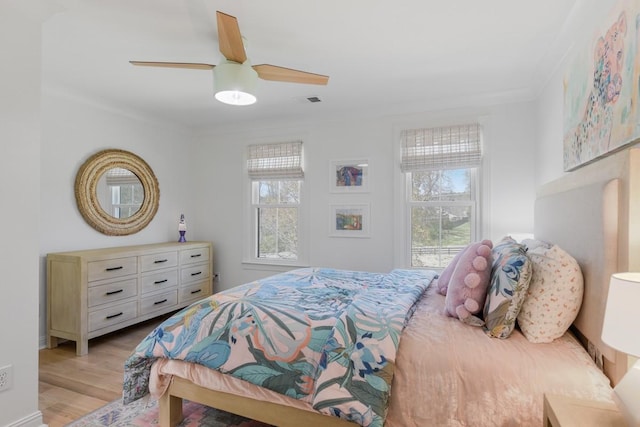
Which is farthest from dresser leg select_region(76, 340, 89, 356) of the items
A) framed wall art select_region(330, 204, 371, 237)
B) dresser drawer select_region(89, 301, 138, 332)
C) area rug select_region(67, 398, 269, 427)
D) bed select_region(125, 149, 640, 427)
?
framed wall art select_region(330, 204, 371, 237)

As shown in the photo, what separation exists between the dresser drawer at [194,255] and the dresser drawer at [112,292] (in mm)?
654

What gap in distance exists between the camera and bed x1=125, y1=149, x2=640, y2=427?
1.30m

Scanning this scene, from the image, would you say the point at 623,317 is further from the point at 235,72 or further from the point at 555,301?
the point at 235,72

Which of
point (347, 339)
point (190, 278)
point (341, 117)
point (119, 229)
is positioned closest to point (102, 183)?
point (119, 229)

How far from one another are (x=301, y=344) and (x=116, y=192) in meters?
3.23

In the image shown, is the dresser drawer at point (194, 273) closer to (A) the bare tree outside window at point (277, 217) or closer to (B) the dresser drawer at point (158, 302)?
(B) the dresser drawer at point (158, 302)

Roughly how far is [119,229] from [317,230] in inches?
88.6

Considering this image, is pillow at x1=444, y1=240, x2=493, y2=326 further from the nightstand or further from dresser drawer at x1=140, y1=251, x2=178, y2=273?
dresser drawer at x1=140, y1=251, x2=178, y2=273

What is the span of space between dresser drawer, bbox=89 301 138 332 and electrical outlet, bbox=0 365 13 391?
131 centimetres

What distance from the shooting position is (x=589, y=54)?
1894 millimetres

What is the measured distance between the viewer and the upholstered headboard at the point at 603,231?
4.09 ft

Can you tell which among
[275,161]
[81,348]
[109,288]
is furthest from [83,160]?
[275,161]

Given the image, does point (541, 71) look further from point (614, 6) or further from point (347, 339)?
point (347, 339)

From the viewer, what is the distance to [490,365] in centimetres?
139
